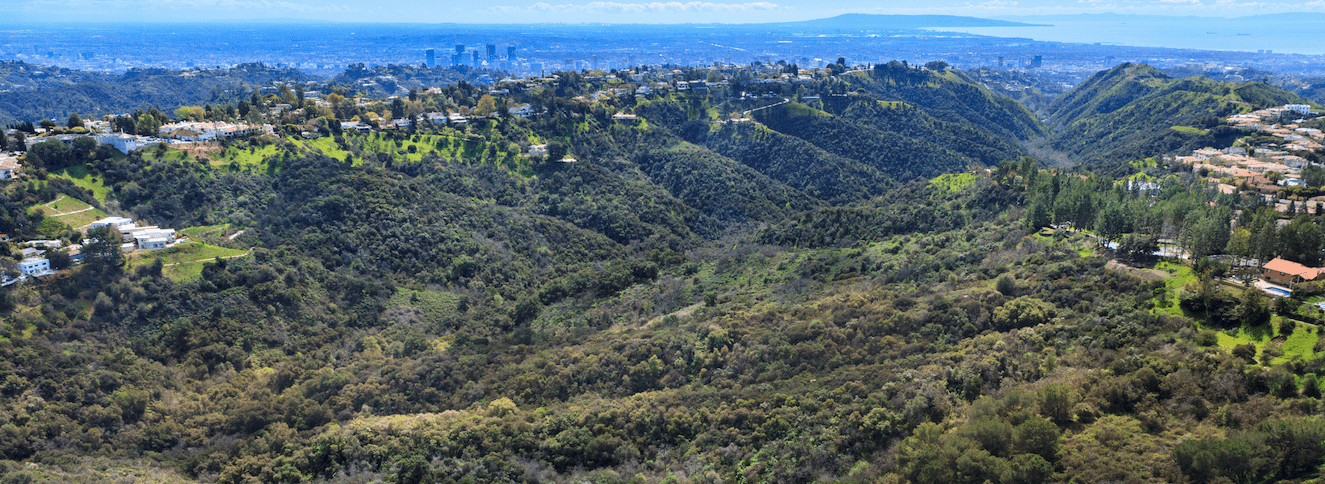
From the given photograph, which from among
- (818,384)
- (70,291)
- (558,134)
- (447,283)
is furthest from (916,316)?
(558,134)

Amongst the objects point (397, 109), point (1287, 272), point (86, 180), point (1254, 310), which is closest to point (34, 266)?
point (86, 180)

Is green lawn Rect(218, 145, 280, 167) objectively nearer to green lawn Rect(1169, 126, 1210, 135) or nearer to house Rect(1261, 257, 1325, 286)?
house Rect(1261, 257, 1325, 286)

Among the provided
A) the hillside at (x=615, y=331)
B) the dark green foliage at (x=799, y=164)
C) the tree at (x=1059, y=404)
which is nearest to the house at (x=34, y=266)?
the hillside at (x=615, y=331)

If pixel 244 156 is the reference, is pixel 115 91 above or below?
above

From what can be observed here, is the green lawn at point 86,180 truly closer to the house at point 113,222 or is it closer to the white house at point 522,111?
the house at point 113,222

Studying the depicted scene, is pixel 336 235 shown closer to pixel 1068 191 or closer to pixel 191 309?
pixel 191 309

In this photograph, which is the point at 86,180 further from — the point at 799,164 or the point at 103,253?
the point at 799,164
